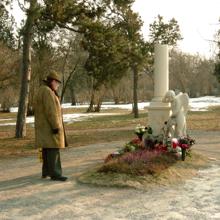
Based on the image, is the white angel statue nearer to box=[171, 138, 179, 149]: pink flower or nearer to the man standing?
box=[171, 138, 179, 149]: pink flower

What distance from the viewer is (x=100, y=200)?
780 centimetres

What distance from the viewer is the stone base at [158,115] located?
12.5 m

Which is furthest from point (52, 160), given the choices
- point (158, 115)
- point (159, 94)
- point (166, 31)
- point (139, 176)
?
point (166, 31)

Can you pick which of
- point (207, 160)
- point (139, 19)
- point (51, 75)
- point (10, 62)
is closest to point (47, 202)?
point (51, 75)

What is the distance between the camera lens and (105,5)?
19656mm

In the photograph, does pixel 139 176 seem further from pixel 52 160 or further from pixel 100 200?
pixel 52 160

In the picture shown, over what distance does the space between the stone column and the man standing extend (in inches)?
150

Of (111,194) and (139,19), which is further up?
(139,19)

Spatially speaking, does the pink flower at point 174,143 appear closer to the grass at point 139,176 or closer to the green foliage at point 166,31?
the grass at point 139,176

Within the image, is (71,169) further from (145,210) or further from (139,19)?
(139,19)

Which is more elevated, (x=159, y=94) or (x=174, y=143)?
(x=159, y=94)

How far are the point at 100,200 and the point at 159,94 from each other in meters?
5.71

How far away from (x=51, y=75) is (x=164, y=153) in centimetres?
325

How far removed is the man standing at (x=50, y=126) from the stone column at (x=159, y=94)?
3.81 metres
